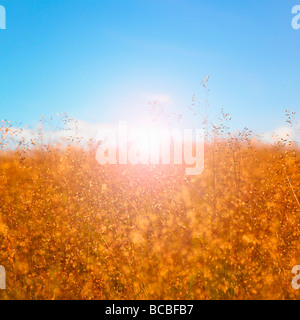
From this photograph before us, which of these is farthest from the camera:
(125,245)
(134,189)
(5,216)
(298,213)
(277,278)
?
(134,189)

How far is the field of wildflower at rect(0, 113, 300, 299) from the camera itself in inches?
128

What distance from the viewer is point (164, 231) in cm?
371

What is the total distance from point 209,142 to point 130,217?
6.00 ft

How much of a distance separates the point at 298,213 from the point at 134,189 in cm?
234

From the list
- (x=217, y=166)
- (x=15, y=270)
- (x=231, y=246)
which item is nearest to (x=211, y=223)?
(x=231, y=246)

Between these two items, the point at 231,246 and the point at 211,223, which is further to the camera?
the point at 211,223

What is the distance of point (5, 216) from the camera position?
4.04m

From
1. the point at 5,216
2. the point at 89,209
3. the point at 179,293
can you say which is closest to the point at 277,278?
the point at 179,293

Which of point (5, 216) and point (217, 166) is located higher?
point (217, 166)

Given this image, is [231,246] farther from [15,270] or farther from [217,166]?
[15,270]

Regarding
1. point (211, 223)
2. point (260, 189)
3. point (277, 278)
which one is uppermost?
point (260, 189)

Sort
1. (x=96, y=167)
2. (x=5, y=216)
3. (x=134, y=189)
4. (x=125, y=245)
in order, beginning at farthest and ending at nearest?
1. (x=96, y=167)
2. (x=134, y=189)
3. (x=5, y=216)
4. (x=125, y=245)

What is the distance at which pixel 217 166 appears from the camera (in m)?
4.82

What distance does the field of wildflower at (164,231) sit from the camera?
10.6ft
